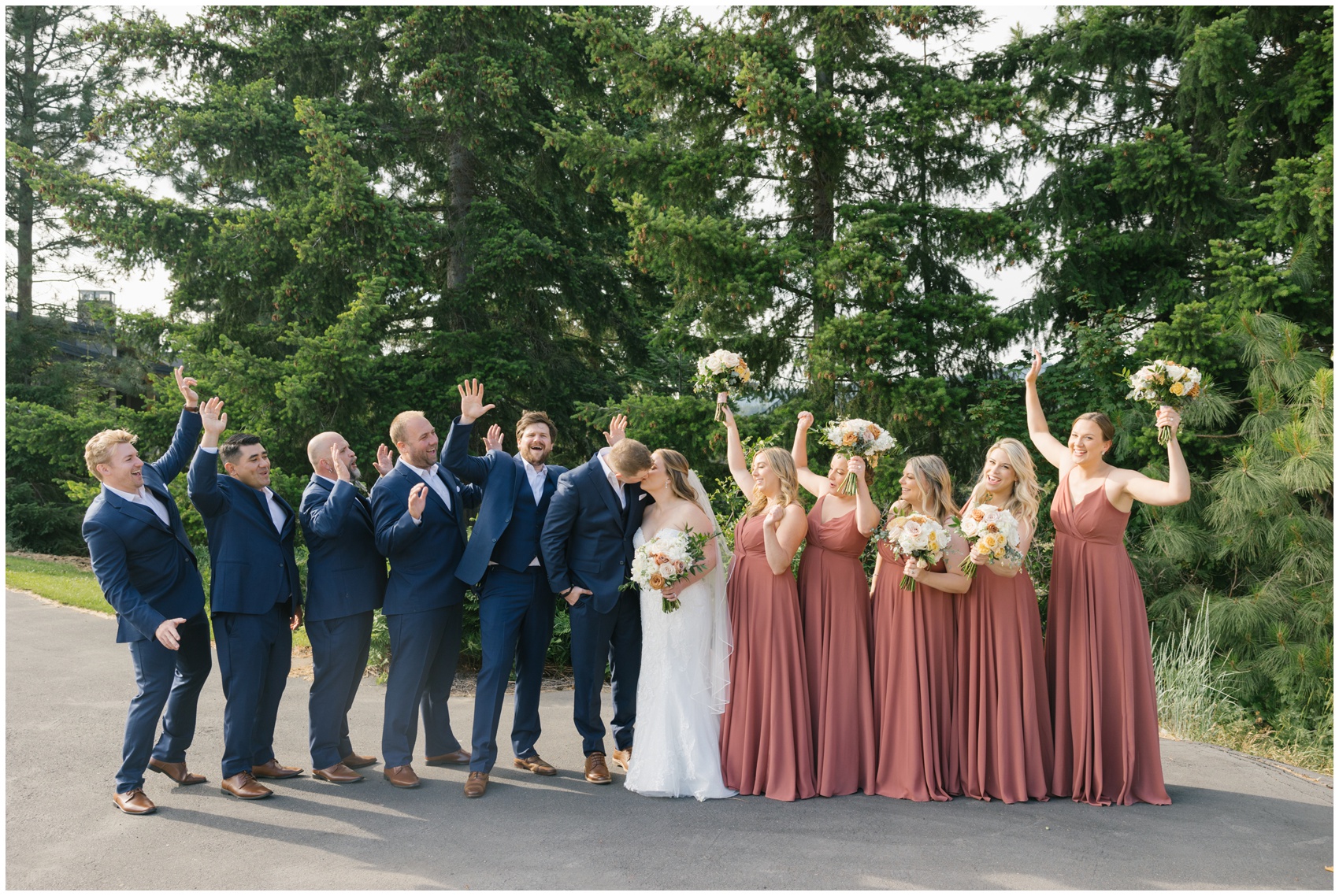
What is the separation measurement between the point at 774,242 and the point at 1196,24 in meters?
5.64

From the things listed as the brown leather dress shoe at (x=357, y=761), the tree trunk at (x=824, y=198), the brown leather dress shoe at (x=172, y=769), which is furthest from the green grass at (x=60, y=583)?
the tree trunk at (x=824, y=198)

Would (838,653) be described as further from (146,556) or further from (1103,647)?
(146,556)

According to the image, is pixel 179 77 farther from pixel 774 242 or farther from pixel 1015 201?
pixel 1015 201

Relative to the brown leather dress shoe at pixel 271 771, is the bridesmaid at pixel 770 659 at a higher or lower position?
higher

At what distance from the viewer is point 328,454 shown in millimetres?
5668

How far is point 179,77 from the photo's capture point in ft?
48.2

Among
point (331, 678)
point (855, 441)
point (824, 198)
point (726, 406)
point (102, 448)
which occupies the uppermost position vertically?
point (824, 198)

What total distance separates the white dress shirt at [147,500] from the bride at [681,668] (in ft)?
8.75

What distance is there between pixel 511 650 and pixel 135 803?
84.1 inches

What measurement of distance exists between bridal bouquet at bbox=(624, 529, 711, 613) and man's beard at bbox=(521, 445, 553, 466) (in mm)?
1000

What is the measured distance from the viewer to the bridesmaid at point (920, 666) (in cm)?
534

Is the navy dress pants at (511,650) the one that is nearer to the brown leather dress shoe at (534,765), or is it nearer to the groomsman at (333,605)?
the brown leather dress shoe at (534,765)


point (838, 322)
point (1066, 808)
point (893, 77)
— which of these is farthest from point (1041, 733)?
point (893, 77)

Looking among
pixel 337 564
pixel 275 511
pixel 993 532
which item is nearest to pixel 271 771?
pixel 337 564
